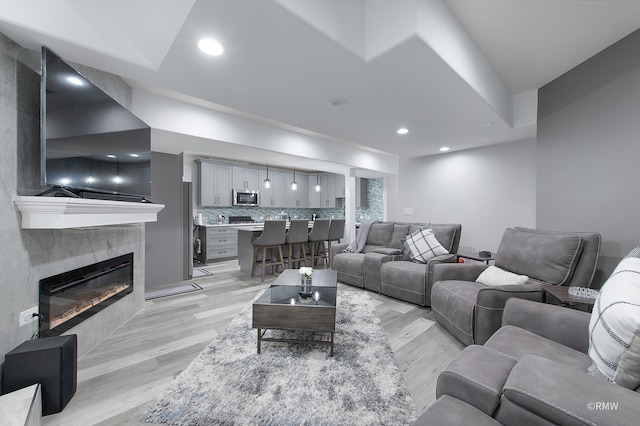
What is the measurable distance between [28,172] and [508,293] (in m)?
3.34

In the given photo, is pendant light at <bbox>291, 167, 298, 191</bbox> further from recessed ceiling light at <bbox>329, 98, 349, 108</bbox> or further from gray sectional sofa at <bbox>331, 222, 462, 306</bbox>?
recessed ceiling light at <bbox>329, 98, 349, 108</bbox>

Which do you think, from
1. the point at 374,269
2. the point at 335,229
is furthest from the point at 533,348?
the point at 335,229

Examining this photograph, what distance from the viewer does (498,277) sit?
7.73ft

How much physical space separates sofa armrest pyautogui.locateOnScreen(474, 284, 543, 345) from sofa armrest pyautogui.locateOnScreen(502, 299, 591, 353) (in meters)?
0.18

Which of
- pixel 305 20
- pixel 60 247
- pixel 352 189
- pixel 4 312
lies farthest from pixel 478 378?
pixel 352 189

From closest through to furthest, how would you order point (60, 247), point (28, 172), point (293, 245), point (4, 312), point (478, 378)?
point (478, 378)
point (4, 312)
point (28, 172)
point (60, 247)
point (293, 245)

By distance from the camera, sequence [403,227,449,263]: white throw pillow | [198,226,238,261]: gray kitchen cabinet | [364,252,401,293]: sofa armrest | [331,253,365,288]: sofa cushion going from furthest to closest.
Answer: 1. [198,226,238,261]: gray kitchen cabinet
2. [331,253,365,288]: sofa cushion
3. [364,252,401,293]: sofa armrest
4. [403,227,449,263]: white throw pillow

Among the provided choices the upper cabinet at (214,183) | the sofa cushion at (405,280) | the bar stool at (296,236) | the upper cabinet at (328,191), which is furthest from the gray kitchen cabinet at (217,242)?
the sofa cushion at (405,280)

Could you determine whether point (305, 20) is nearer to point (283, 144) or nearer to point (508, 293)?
point (508, 293)

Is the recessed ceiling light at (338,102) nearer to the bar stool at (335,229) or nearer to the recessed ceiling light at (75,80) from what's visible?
the recessed ceiling light at (75,80)

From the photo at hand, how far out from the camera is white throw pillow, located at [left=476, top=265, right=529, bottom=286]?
2186 millimetres

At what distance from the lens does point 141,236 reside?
9.96 feet

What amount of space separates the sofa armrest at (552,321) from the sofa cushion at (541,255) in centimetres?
79

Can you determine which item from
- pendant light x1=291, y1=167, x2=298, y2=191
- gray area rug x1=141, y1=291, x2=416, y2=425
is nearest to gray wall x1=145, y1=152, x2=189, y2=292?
gray area rug x1=141, y1=291, x2=416, y2=425
